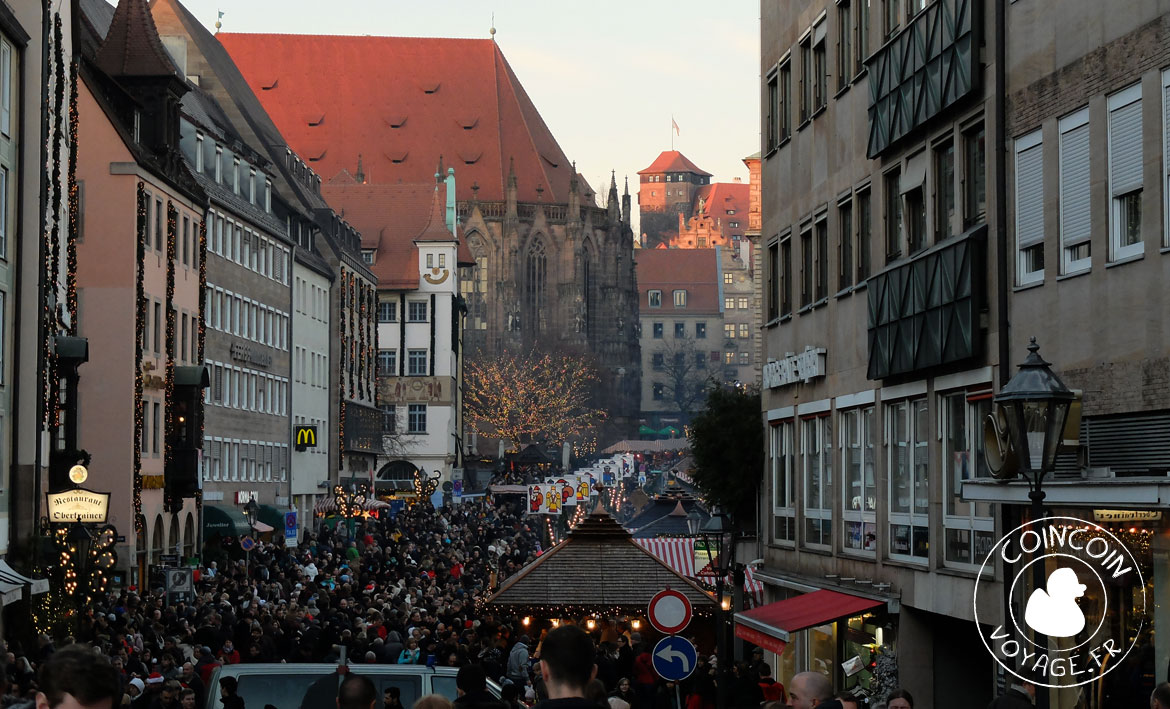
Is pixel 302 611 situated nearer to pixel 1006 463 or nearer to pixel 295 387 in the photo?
pixel 1006 463

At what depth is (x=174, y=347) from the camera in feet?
159

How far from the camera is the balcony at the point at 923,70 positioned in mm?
19359

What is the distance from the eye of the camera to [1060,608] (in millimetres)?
15172

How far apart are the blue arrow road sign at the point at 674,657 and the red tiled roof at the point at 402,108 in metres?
118

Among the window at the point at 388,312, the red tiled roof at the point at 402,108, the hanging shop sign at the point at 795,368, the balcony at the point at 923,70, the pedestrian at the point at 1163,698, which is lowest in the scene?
the pedestrian at the point at 1163,698

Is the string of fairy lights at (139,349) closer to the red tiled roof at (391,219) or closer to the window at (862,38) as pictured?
the window at (862,38)

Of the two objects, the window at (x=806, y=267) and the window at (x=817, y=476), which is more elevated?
the window at (x=806, y=267)

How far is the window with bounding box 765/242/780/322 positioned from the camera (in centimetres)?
3000

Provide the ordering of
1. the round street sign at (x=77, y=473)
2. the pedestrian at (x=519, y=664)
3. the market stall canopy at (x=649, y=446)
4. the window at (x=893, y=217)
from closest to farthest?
the pedestrian at (x=519, y=664), the window at (x=893, y=217), the round street sign at (x=77, y=473), the market stall canopy at (x=649, y=446)

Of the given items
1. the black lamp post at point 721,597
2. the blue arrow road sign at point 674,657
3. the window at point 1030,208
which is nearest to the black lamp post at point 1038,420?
the blue arrow road sign at point 674,657

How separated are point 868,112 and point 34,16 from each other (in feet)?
47.3

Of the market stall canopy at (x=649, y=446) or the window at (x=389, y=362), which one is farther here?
the market stall canopy at (x=649, y=446)

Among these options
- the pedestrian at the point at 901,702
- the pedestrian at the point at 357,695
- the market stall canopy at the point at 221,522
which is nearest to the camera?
the pedestrian at the point at 357,695

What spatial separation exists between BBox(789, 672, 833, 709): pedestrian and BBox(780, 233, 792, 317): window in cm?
1992
